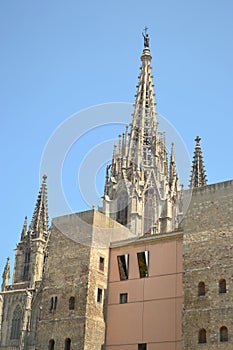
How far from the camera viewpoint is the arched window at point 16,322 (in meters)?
72.5

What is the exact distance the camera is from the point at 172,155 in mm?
67625

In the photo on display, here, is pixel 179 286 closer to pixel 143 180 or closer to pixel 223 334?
pixel 223 334

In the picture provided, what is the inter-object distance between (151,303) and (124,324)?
7.19 feet

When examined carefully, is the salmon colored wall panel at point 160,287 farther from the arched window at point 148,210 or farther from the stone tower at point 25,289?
the stone tower at point 25,289

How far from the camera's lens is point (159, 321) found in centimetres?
3222

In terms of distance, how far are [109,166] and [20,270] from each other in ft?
75.6

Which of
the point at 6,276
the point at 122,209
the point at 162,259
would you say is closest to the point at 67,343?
the point at 162,259

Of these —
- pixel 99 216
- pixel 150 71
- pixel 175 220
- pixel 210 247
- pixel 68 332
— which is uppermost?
pixel 150 71

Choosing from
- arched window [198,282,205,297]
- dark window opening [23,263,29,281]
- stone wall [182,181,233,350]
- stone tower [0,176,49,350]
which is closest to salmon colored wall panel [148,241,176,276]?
stone wall [182,181,233,350]

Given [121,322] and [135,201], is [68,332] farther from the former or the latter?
[135,201]

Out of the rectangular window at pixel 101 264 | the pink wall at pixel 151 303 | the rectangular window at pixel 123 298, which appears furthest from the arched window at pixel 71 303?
the rectangular window at pixel 123 298

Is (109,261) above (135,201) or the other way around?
the other way around

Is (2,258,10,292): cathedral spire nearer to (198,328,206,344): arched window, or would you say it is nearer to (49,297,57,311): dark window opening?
(49,297,57,311): dark window opening

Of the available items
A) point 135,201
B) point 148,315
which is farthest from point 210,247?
point 135,201
